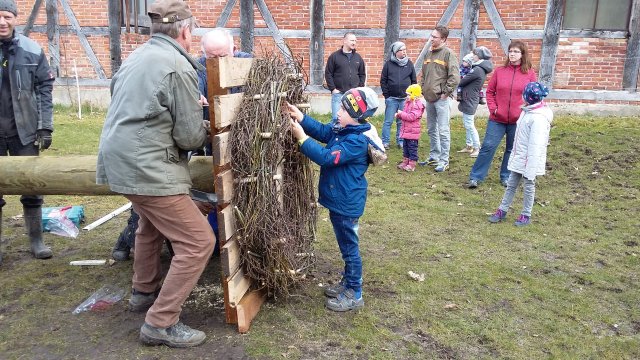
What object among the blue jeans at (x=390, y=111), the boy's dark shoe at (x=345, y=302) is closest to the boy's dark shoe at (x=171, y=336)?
the boy's dark shoe at (x=345, y=302)

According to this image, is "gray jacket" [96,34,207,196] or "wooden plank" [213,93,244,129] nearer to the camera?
"gray jacket" [96,34,207,196]

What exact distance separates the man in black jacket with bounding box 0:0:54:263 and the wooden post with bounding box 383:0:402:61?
24.9ft

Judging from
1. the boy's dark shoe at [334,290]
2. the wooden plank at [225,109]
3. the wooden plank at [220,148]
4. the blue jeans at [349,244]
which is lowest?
the boy's dark shoe at [334,290]

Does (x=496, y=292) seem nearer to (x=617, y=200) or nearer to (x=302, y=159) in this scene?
(x=302, y=159)

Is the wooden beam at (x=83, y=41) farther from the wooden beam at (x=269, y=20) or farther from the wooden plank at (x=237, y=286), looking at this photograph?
the wooden plank at (x=237, y=286)

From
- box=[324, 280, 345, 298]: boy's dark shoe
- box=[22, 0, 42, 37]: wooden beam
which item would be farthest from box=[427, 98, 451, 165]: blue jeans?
box=[22, 0, 42, 37]: wooden beam

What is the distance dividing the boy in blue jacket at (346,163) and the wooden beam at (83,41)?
9.73 m

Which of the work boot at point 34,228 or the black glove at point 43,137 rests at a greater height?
the black glove at point 43,137

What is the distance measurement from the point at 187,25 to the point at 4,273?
2.78m

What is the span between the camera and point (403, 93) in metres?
8.94

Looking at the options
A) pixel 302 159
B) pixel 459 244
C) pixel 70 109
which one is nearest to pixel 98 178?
pixel 302 159

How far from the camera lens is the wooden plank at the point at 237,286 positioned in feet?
11.5

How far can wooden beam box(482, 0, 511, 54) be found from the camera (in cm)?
1073

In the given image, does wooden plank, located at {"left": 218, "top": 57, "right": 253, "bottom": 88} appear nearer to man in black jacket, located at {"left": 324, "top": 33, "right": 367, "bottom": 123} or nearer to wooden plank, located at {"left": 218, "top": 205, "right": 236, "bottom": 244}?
wooden plank, located at {"left": 218, "top": 205, "right": 236, "bottom": 244}
